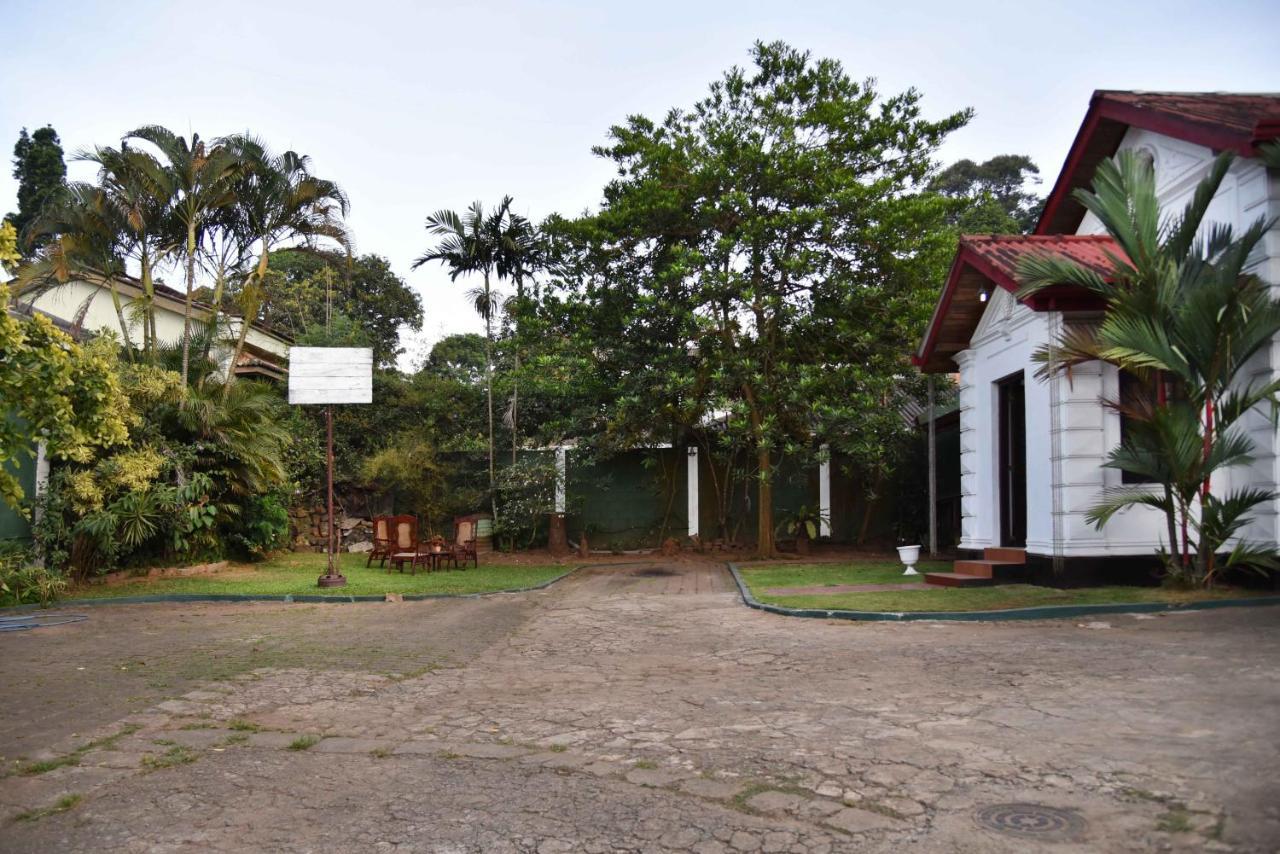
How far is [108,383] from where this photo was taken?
787 centimetres

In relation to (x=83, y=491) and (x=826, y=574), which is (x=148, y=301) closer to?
(x=83, y=491)

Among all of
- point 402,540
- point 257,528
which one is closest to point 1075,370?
point 402,540

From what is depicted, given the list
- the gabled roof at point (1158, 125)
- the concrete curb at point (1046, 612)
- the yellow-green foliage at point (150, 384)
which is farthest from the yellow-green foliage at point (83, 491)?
the gabled roof at point (1158, 125)

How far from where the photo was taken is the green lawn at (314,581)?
11.9 metres

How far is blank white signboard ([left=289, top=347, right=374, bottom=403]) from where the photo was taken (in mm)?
12789

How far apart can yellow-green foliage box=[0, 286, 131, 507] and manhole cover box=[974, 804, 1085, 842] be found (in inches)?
277

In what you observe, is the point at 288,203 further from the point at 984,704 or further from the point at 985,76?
the point at 984,704

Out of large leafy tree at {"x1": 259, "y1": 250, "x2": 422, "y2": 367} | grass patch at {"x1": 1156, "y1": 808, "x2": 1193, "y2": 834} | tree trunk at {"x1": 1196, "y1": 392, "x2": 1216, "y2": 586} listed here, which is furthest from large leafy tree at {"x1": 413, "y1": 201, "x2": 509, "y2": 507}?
grass patch at {"x1": 1156, "y1": 808, "x2": 1193, "y2": 834}

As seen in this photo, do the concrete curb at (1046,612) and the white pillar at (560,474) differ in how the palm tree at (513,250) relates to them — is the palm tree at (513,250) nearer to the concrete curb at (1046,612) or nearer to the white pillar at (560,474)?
the white pillar at (560,474)

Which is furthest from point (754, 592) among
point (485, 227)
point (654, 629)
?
point (485, 227)

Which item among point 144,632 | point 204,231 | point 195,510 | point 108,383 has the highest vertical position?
point 204,231

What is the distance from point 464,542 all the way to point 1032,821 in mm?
12909

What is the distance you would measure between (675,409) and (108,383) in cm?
947

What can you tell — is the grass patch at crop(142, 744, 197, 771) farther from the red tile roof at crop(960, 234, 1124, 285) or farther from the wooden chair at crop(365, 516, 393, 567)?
the wooden chair at crop(365, 516, 393, 567)
